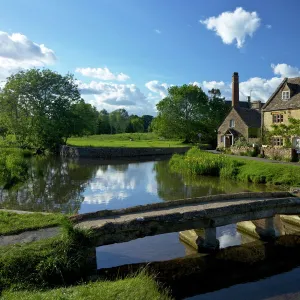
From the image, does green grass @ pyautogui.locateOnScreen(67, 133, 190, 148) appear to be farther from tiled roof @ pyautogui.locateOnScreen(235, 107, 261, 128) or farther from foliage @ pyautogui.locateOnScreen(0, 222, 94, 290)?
foliage @ pyautogui.locateOnScreen(0, 222, 94, 290)

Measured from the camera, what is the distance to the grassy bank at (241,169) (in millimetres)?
23719

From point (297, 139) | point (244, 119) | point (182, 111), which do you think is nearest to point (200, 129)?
point (182, 111)

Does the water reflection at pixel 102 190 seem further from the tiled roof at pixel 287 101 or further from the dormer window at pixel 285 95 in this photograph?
the dormer window at pixel 285 95

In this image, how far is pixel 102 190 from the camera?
2317 centimetres

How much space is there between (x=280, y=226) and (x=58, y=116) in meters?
47.6

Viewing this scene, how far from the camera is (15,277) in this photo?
289 inches

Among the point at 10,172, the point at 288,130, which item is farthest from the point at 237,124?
the point at 10,172

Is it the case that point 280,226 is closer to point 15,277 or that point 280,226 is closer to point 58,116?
point 15,277

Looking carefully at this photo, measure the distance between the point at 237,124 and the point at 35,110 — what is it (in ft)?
111

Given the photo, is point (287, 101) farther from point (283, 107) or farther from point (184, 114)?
point (184, 114)

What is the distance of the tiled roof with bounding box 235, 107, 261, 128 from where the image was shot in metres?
46.0

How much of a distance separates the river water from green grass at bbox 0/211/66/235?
2.06m

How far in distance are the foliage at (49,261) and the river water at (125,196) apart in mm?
1826

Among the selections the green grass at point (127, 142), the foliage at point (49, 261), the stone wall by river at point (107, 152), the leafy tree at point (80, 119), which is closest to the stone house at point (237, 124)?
the stone wall by river at point (107, 152)
